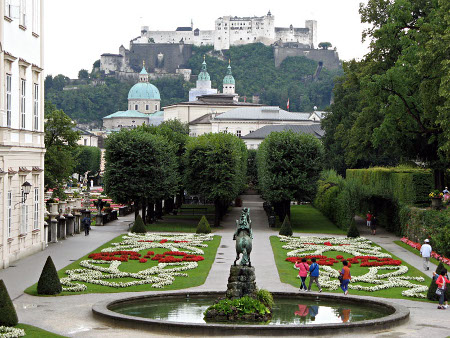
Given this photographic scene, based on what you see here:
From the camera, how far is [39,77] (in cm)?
4131

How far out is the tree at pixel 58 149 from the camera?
59.6 metres

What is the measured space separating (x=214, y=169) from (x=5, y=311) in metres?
41.8

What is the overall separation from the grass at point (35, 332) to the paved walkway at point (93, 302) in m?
0.36

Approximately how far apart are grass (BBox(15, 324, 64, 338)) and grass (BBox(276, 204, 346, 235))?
37474 millimetres

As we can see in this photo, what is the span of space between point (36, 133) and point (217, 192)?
78.2ft

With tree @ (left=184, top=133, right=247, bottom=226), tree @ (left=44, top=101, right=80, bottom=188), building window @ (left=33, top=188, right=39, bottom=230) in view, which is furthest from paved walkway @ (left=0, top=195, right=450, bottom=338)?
tree @ (left=184, top=133, right=247, bottom=226)

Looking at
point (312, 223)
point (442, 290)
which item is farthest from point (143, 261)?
point (312, 223)

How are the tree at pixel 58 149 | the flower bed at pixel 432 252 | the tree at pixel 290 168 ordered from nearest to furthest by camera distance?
the flower bed at pixel 432 252, the tree at pixel 58 149, the tree at pixel 290 168

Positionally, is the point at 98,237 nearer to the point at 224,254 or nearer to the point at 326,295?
the point at 224,254

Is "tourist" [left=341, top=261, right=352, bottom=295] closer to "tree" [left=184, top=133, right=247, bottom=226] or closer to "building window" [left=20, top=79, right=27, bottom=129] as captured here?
"building window" [left=20, top=79, right=27, bottom=129]

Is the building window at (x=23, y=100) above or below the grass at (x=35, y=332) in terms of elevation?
above

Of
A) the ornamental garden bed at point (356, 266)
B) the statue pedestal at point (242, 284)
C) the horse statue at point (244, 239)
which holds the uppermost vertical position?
the horse statue at point (244, 239)

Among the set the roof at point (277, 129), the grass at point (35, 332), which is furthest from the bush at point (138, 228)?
the roof at point (277, 129)

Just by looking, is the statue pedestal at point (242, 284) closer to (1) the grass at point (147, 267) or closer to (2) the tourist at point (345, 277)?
(2) the tourist at point (345, 277)
